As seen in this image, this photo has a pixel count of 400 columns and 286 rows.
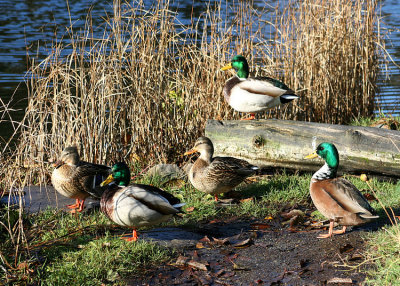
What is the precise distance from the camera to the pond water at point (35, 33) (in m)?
11.0

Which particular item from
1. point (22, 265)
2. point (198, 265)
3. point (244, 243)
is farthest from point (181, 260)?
point (22, 265)

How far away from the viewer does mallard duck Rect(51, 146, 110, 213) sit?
5.80 meters

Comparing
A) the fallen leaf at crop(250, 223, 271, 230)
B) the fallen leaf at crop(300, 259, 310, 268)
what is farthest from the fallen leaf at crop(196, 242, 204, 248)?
the fallen leaf at crop(300, 259, 310, 268)

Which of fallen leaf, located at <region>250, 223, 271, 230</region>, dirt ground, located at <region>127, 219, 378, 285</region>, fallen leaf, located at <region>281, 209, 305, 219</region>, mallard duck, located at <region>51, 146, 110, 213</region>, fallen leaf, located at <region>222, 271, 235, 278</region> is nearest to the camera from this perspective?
dirt ground, located at <region>127, 219, 378, 285</region>

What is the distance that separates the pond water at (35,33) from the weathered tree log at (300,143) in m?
3.72

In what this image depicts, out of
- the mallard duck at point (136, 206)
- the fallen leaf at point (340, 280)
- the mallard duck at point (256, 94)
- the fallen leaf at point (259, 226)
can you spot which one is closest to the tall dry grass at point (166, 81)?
the mallard duck at point (256, 94)

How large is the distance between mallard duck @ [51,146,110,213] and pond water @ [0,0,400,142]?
428 cm

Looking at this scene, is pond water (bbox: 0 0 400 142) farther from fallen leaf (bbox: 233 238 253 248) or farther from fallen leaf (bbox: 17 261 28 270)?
fallen leaf (bbox: 17 261 28 270)

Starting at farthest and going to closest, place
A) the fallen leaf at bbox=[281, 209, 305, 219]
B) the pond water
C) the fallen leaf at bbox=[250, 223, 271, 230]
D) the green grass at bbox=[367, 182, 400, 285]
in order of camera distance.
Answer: the pond water, the fallen leaf at bbox=[281, 209, 305, 219], the fallen leaf at bbox=[250, 223, 271, 230], the green grass at bbox=[367, 182, 400, 285]

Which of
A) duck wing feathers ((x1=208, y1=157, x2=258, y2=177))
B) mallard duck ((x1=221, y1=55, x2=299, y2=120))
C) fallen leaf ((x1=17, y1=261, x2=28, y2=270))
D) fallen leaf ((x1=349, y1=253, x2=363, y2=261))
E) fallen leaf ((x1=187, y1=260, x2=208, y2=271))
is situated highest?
mallard duck ((x1=221, y1=55, x2=299, y2=120))

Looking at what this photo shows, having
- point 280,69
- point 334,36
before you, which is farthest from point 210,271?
point 334,36

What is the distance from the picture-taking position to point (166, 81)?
24.5 feet

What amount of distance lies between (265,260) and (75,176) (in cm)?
223

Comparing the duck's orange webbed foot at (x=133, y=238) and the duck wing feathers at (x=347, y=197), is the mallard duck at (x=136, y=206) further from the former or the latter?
the duck wing feathers at (x=347, y=197)
